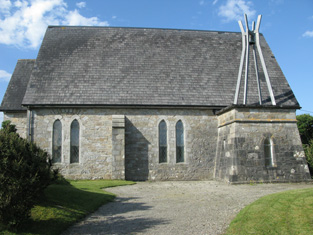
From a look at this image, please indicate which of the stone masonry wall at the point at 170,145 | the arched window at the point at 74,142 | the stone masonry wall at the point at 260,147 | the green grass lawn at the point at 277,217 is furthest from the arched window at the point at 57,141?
the green grass lawn at the point at 277,217

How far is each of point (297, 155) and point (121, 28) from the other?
49.6 ft

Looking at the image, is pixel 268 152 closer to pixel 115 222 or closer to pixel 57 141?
pixel 115 222

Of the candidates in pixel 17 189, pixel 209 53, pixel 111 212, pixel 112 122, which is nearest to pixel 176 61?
pixel 209 53

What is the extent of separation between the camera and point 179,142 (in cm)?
1838

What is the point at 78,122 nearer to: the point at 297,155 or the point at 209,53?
the point at 209,53

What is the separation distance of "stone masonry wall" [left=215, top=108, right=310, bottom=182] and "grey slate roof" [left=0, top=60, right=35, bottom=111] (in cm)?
1390

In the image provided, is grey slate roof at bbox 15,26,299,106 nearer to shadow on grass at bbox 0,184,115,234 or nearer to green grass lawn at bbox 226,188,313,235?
shadow on grass at bbox 0,184,115,234

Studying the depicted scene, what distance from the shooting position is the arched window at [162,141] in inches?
715

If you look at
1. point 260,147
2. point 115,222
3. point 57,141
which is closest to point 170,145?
point 260,147

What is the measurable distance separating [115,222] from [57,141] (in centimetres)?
1089

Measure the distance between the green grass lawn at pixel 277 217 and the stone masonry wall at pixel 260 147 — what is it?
20.6ft

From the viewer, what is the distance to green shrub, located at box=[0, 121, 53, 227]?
658cm

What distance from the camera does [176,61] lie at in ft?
68.6

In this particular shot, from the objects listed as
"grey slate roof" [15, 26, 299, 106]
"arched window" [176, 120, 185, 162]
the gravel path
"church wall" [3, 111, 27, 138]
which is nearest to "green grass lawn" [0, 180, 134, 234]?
the gravel path
